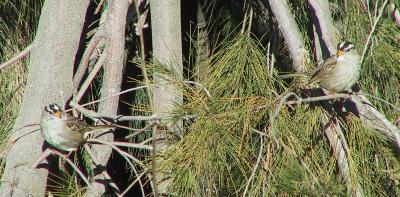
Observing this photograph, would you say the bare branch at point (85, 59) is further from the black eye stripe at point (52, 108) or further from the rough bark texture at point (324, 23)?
the rough bark texture at point (324, 23)

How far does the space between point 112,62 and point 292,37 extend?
97 centimetres

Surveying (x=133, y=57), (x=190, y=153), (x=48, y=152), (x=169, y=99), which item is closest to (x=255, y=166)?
(x=190, y=153)

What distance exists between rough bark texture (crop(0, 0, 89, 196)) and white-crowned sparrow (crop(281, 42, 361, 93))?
1257 millimetres

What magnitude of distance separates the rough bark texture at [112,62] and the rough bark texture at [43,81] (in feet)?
0.53

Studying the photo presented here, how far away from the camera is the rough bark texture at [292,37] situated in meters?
3.80

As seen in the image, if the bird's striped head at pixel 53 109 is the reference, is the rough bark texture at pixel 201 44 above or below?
above

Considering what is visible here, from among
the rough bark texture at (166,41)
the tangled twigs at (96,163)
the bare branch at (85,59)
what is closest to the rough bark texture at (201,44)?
the rough bark texture at (166,41)

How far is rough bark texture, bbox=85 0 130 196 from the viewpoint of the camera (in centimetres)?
407

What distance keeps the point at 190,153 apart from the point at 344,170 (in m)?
0.67

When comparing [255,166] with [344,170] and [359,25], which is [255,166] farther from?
[359,25]

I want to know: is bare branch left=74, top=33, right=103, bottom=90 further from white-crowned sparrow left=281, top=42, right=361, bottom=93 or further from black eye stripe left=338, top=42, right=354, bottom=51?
black eye stripe left=338, top=42, right=354, bottom=51

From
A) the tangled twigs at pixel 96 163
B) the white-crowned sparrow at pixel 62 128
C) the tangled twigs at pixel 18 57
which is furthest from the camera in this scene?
the tangled twigs at pixel 18 57

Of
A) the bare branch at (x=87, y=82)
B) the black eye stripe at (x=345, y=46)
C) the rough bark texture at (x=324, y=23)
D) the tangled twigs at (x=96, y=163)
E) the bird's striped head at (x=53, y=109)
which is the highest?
the rough bark texture at (x=324, y=23)

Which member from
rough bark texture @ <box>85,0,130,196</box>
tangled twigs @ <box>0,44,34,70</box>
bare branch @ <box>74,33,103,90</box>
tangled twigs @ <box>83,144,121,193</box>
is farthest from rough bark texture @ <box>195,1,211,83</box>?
tangled twigs @ <box>0,44,34,70</box>
